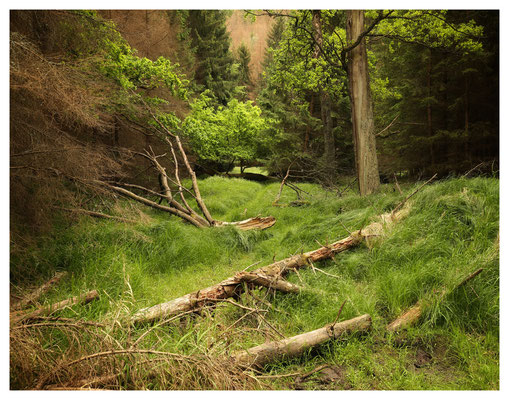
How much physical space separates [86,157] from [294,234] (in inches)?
142

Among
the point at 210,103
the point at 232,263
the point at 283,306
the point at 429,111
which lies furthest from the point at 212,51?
the point at 283,306

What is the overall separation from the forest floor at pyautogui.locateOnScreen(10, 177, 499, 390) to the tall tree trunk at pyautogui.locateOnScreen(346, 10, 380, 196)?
2.11 metres

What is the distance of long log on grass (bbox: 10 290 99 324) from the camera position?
8.14ft

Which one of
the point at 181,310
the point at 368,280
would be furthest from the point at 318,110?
the point at 181,310

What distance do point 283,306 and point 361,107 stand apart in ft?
17.9

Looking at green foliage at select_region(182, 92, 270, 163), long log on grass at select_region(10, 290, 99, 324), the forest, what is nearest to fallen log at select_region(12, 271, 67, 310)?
the forest

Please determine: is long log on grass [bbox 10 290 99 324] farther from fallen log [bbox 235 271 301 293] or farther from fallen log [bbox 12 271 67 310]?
fallen log [bbox 235 271 301 293]

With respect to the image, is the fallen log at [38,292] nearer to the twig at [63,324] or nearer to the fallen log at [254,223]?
the twig at [63,324]

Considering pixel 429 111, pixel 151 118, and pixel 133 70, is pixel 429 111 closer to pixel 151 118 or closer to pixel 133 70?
pixel 151 118

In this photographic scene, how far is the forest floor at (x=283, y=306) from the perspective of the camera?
2.15 metres

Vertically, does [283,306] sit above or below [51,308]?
below

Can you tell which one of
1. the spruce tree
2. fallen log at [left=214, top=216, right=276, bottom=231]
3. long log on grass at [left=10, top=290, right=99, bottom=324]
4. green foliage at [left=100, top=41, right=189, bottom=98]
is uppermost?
the spruce tree

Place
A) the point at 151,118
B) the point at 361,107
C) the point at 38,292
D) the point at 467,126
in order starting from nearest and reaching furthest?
1. the point at 38,292
2. the point at 361,107
3. the point at 467,126
4. the point at 151,118

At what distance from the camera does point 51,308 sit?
105 inches
